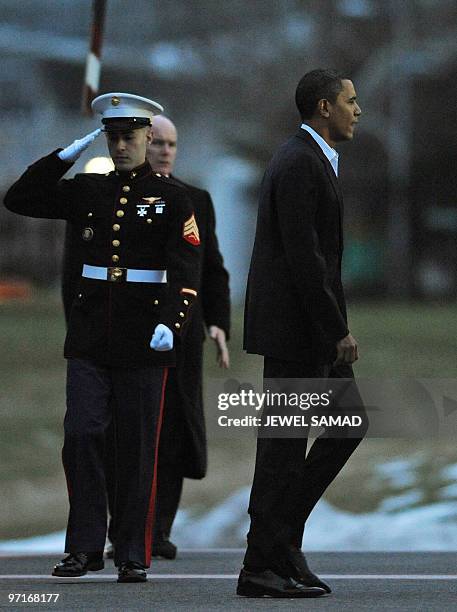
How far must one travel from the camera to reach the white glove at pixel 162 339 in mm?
5953

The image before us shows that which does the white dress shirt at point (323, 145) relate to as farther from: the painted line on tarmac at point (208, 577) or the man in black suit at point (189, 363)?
the man in black suit at point (189, 363)

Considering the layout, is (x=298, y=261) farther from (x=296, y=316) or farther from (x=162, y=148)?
(x=162, y=148)

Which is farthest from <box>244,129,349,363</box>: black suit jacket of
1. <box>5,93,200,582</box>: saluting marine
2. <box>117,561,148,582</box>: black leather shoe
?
<box>117,561,148,582</box>: black leather shoe

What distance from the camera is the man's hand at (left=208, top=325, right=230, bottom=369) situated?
23.9ft

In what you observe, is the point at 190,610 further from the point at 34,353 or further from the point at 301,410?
the point at 34,353

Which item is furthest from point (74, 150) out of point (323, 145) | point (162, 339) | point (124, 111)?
point (323, 145)

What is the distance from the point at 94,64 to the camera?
8.12 m

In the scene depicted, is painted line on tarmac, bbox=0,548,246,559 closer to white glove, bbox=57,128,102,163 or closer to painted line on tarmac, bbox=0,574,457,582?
painted line on tarmac, bbox=0,574,457,582

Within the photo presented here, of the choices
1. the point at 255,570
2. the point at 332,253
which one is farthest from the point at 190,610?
the point at 332,253

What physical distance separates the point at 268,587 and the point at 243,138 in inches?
174

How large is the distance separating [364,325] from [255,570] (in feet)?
15.1

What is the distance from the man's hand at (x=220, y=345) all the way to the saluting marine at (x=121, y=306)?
1.07 meters

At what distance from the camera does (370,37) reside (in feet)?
32.8

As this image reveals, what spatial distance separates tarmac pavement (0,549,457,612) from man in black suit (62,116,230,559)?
0.28m
